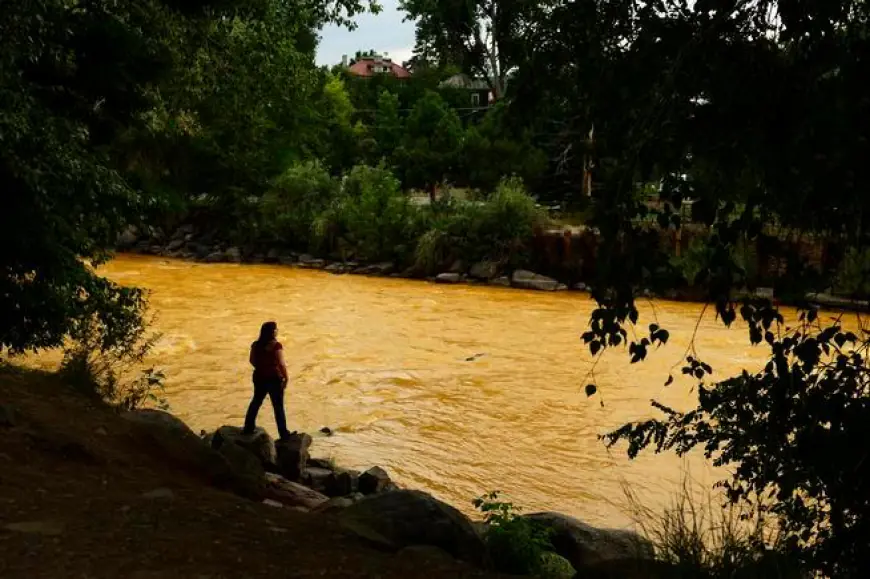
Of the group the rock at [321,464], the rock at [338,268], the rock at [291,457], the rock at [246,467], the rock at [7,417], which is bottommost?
the rock at [321,464]

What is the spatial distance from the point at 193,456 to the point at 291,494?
1.04 m

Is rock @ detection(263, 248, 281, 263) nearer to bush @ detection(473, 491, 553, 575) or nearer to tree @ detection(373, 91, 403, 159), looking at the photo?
tree @ detection(373, 91, 403, 159)

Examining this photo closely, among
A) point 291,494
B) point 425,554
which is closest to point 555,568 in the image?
point 425,554

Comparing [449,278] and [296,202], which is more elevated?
[296,202]

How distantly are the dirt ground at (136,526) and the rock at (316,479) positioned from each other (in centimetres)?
222

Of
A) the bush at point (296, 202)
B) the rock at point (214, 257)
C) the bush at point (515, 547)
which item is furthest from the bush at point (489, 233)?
the bush at point (515, 547)

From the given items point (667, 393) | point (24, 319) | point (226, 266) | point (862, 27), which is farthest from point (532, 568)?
point (226, 266)

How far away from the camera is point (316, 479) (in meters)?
8.54

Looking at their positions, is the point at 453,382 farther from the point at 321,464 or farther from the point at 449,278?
the point at 449,278

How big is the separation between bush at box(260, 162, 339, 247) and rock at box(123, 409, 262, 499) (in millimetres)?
26192

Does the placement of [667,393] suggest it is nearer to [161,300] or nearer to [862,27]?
[862,27]

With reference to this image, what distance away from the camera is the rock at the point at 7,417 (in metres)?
6.18

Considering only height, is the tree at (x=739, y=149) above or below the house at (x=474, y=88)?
below

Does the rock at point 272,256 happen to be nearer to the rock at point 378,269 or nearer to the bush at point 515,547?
the rock at point 378,269
